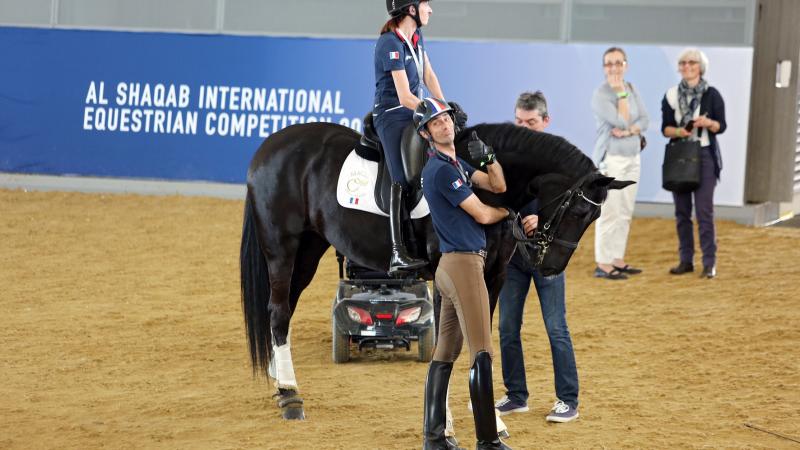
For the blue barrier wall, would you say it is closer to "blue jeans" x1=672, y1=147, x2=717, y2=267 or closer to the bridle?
"blue jeans" x1=672, y1=147, x2=717, y2=267

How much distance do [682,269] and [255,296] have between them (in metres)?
5.85

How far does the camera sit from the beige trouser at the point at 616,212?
11.4 m

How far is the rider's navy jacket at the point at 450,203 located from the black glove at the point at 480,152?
3.9 inches

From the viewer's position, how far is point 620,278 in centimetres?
1166

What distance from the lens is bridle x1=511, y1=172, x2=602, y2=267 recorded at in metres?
5.92

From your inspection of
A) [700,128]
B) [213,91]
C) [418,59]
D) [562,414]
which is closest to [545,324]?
[562,414]

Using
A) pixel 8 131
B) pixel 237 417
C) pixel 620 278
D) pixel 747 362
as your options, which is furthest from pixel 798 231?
pixel 8 131

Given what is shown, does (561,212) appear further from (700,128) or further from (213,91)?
(213,91)

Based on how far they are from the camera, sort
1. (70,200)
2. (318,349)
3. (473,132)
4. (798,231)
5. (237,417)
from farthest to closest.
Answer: (70,200), (798,231), (318,349), (237,417), (473,132)

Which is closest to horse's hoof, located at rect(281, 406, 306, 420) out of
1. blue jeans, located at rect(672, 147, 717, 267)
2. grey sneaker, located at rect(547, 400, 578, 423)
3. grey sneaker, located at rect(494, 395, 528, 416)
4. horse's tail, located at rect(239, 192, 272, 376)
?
horse's tail, located at rect(239, 192, 272, 376)

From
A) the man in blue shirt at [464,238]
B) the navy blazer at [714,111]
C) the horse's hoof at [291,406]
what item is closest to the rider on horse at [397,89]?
the man in blue shirt at [464,238]

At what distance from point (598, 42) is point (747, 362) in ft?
23.7

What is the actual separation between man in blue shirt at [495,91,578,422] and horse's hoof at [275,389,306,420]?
129 cm

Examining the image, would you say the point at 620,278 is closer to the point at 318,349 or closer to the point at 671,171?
the point at 671,171
